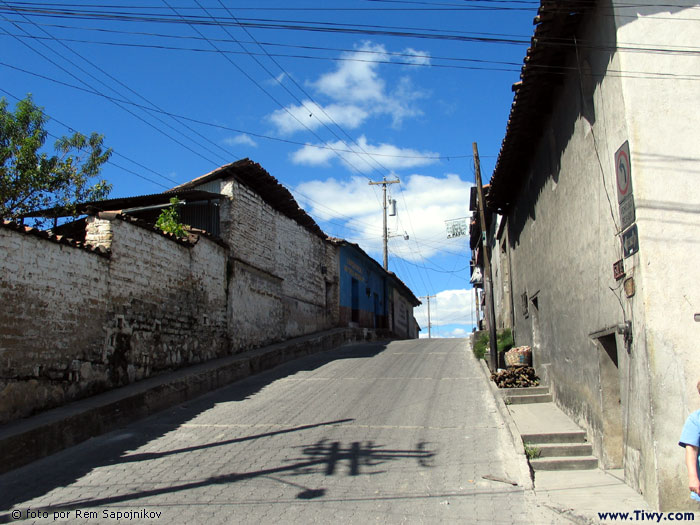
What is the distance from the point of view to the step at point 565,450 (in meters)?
7.20

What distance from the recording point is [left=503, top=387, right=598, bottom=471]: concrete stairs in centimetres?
694

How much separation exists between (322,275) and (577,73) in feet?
50.2

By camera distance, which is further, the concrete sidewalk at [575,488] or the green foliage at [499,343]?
the green foliage at [499,343]

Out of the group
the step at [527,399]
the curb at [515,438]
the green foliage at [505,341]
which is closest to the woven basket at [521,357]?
the curb at [515,438]

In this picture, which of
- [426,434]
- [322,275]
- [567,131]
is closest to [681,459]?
[426,434]

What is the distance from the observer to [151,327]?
10.9 metres

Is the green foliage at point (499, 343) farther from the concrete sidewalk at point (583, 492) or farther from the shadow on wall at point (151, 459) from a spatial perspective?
the shadow on wall at point (151, 459)

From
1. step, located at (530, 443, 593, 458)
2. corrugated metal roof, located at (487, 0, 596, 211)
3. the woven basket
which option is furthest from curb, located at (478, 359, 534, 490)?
corrugated metal roof, located at (487, 0, 596, 211)

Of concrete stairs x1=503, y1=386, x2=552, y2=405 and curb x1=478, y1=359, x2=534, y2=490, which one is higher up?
concrete stairs x1=503, y1=386, x2=552, y2=405

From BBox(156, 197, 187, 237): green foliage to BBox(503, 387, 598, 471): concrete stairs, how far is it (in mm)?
8734

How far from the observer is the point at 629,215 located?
18.0 ft

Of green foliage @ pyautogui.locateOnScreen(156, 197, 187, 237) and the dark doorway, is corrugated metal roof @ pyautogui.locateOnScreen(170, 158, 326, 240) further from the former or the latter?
the dark doorway

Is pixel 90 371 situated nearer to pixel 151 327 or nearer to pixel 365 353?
pixel 151 327

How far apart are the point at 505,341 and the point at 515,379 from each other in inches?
168
